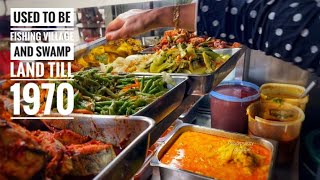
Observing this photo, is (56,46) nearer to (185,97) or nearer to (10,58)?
(10,58)

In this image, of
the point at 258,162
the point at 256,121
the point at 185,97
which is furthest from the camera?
the point at 256,121

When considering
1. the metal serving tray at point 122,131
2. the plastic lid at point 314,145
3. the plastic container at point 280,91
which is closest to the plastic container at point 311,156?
the plastic lid at point 314,145

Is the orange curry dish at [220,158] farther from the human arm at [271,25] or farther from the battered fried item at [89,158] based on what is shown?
the battered fried item at [89,158]

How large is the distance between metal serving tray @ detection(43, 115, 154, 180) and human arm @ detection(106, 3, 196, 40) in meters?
0.64

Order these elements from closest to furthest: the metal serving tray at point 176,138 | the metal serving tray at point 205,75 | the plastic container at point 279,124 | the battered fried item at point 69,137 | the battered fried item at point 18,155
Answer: the battered fried item at point 18,155, the battered fried item at point 69,137, the metal serving tray at point 176,138, the metal serving tray at point 205,75, the plastic container at point 279,124

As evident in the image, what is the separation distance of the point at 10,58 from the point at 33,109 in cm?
26

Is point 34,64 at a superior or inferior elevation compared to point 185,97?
superior

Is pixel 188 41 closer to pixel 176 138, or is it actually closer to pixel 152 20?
pixel 176 138

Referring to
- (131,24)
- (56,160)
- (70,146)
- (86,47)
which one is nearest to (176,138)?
(131,24)

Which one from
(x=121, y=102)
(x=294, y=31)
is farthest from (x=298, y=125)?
(x=121, y=102)

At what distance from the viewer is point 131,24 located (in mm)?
1468

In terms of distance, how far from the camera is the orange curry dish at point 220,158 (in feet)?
5.95

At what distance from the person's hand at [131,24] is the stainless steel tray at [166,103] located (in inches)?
13.9

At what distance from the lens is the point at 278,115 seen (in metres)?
2.46
